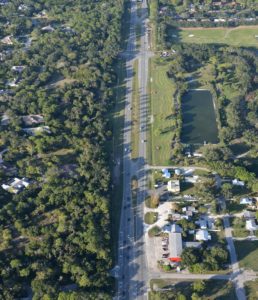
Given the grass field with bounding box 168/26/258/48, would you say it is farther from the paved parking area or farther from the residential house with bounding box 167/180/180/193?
the paved parking area

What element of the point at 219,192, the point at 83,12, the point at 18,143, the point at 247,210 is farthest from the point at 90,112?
the point at 83,12

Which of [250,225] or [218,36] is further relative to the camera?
[218,36]

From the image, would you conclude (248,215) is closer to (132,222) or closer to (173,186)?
(173,186)

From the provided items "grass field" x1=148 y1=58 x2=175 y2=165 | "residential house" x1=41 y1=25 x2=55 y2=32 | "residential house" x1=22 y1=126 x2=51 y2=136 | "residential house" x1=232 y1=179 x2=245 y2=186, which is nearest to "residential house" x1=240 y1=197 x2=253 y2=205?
"residential house" x1=232 y1=179 x2=245 y2=186

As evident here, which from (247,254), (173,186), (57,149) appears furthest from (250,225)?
(57,149)

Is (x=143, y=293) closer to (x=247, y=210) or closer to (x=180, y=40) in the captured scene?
(x=247, y=210)

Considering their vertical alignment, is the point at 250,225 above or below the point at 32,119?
below
